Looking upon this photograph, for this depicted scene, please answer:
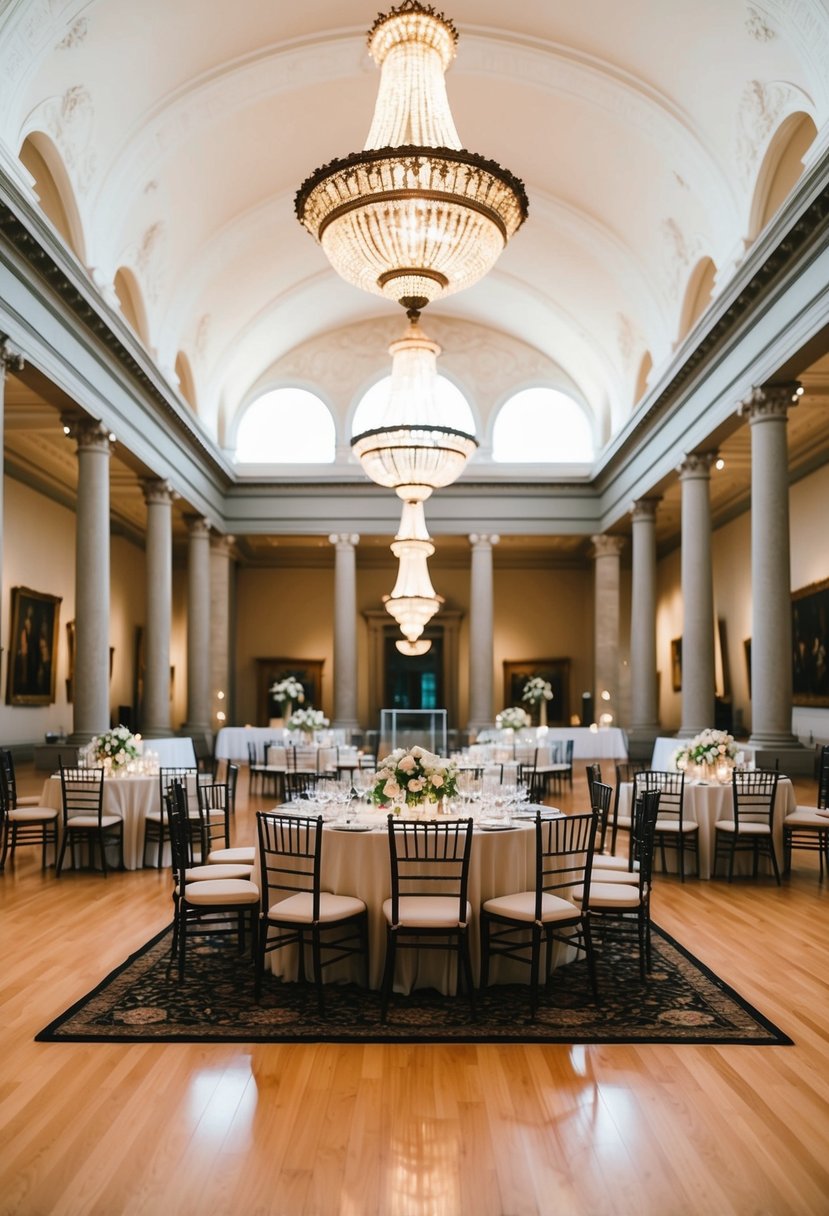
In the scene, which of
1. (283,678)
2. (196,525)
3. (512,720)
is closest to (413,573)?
(512,720)

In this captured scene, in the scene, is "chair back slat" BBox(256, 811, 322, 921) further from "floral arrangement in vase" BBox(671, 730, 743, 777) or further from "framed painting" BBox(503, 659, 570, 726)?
"framed painting" BBox(503, 659, 570, 726)

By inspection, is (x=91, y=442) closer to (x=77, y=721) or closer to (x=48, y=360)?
(x=48, y=360)

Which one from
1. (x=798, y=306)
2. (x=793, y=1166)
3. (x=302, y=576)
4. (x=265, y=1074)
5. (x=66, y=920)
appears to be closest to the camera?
A: (x=793, y=1166)

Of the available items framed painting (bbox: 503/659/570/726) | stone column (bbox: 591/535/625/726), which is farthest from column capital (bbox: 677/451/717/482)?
framed painting (bbox: 503/659/570/726)

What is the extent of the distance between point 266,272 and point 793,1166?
1845 centimetres

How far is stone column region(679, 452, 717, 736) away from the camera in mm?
15305

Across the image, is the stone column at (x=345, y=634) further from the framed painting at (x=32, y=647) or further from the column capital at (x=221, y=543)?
the framed painting at (x=32, y=647)

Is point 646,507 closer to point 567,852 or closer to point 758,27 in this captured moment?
point 758,27

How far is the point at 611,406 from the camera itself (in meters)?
21.8

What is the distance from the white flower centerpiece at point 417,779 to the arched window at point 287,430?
1832 cm

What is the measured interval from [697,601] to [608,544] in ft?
24.6

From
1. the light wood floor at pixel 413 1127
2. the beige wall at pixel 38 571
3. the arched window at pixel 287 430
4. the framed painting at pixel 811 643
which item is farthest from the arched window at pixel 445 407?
the light wood floor at pixel 413 1127

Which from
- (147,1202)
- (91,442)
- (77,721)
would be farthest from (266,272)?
(147,1202)

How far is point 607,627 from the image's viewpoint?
22125 millimetres
